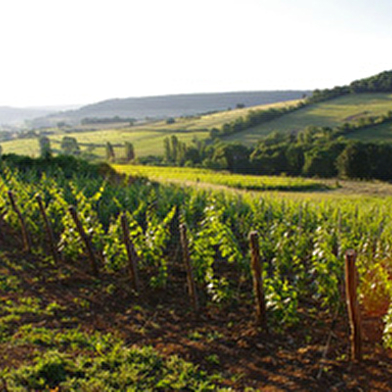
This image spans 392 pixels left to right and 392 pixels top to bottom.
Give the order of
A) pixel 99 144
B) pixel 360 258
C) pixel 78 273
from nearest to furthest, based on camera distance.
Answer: pixel 360 258
pixel 78 273
pixel 99 144

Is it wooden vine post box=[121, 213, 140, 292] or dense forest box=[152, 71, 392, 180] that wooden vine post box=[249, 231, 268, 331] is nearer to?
wooden vine post box=[121, 213, 140, 292]

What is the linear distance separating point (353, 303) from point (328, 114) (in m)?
89.2

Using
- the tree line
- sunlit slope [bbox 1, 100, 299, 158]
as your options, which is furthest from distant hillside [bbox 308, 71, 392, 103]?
the tree line

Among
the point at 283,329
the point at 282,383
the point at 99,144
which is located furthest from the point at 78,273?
the point at 99,144

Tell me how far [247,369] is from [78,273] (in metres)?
5.49

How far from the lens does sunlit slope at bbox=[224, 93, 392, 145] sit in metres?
82.2

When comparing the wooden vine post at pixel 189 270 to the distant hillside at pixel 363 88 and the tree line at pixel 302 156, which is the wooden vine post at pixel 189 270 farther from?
the distant hillside at pixel 363 88

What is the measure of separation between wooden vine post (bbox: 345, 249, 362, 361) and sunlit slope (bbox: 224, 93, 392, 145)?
7249 cm

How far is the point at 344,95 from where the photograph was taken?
330 feet

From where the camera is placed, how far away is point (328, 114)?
88938 mm

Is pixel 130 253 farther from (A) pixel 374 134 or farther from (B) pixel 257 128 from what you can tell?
(B) pixel 257 128

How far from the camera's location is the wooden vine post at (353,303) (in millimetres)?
5551

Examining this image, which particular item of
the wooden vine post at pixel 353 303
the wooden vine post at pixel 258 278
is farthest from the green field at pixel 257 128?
the wooden vine post at pixel 353 303

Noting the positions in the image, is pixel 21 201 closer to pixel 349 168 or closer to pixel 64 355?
pixel 64 355
